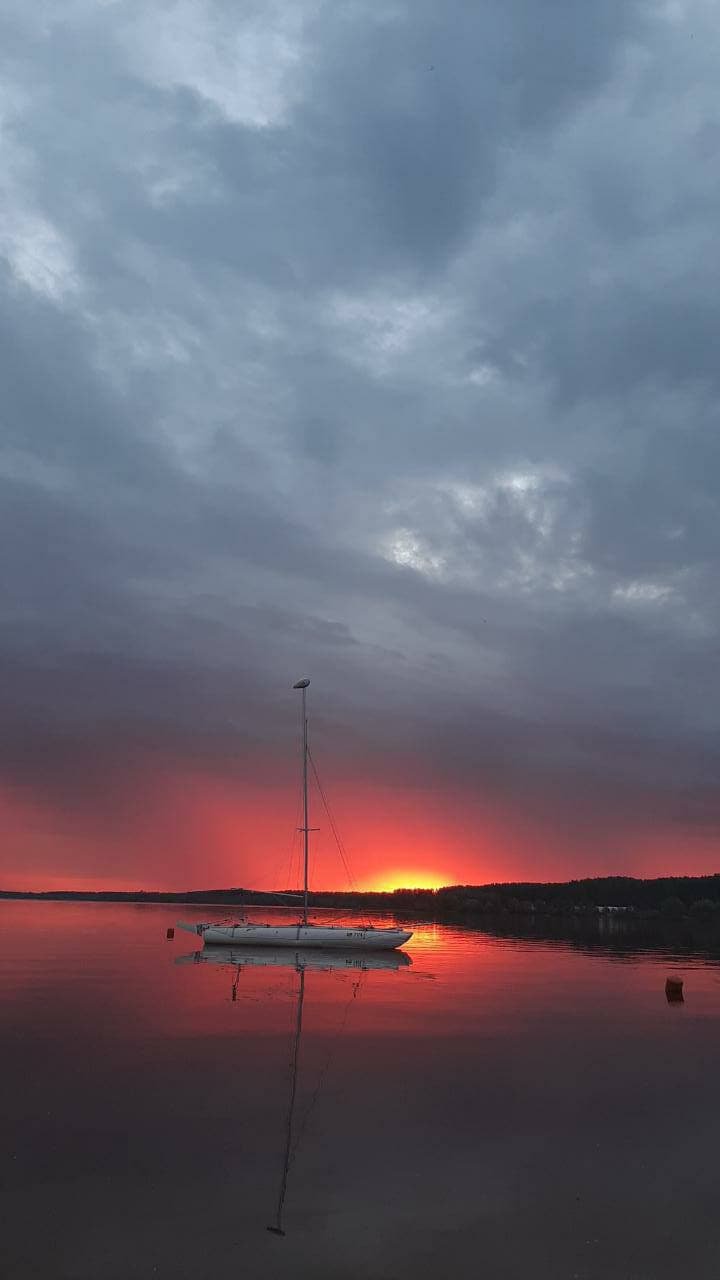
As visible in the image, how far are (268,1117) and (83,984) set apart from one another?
3774 centimetres

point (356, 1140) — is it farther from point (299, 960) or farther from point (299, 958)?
point (299, 958)

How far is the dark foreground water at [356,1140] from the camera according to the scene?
16.3 metres

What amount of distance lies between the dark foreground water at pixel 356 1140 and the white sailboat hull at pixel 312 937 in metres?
40.2

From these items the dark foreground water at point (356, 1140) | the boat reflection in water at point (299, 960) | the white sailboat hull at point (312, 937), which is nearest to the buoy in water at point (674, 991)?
the dark foreground water at point (356, 1140)

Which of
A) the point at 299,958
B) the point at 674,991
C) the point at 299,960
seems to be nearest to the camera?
the point at 674,991

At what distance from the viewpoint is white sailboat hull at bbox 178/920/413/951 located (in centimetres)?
9006

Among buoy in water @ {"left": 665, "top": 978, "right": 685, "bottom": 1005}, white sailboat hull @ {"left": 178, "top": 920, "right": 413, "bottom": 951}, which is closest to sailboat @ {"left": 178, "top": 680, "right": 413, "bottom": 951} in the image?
white sailboat hull @ {"left": 178, "top": 920, "right": 413, "bottom": 951}

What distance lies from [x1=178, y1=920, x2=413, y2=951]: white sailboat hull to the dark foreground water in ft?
132

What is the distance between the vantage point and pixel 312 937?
90.9 meters

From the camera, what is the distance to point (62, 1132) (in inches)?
918

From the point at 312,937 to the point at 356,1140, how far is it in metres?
70.4

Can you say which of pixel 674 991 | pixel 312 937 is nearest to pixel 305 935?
pixel 312 937

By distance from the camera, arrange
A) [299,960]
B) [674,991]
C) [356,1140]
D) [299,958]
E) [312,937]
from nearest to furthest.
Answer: [356,1140] < [674,991] < [299,960] < [299,958] < [312,937]

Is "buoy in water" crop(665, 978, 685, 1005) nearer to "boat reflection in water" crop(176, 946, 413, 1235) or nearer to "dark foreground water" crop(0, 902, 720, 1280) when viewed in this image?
"dark foreground water" crop(0, 902, 720, 1280)
